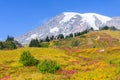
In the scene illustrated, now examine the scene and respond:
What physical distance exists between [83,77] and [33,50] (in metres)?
94.3

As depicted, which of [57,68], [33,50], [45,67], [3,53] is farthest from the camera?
[33,50]

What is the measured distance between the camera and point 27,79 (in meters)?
39.6

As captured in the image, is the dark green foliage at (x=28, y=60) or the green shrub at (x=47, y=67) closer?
the green shrub at (x=47, y=67)

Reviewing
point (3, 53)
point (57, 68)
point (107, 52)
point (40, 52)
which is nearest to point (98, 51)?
point (107, 52)

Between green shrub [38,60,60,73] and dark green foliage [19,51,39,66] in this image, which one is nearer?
green shrub [38,60,60,73]

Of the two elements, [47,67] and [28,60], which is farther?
[28,60]

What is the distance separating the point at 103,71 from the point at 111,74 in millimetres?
2627

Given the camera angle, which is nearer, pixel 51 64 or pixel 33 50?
pixel 51 64

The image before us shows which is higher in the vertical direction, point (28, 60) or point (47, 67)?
point (28, 60)

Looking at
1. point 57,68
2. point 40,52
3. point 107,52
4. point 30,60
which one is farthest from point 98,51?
point 57,68

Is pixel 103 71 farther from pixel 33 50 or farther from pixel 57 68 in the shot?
pixel 33 50

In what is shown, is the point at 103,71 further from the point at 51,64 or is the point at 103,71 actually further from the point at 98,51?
the point at 98,51

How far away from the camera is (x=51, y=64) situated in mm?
58750

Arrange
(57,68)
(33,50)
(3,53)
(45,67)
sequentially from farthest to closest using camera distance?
(33,50) < (3,53) < (57,68) < (45,67)
